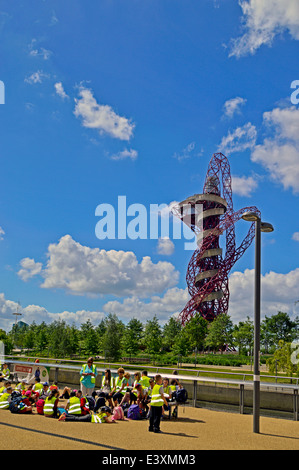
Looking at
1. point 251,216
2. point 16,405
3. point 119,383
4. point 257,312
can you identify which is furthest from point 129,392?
point 251,216

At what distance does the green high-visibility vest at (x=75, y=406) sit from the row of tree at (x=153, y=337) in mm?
41558

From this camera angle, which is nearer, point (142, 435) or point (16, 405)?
point (142, 435)

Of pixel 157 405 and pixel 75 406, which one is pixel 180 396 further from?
pixel 75 406

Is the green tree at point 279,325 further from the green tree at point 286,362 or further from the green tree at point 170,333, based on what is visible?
the green tree at point 286,362

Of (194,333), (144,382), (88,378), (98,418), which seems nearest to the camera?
(98,418)

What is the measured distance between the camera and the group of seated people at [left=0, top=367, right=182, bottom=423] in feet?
40.5

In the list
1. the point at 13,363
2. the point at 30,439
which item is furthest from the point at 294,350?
the point at 30,439

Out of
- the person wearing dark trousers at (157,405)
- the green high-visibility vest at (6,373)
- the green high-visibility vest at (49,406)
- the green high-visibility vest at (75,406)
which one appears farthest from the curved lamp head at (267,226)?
the green high-visibility vest at (6,373)

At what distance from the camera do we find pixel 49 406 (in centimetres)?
1281

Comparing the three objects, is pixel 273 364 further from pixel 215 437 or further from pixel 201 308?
pixel 201 308

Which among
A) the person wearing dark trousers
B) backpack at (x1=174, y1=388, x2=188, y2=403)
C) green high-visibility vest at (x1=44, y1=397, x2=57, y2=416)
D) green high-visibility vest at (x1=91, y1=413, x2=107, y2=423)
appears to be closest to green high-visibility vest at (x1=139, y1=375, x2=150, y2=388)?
backpack at (x1=174, y1=388, x2=188, y2=403)

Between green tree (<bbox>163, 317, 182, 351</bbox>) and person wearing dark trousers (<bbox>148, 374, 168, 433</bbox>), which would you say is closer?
person wearing dark trousers (<bbox>148, 374, 168, 433</bbox>)

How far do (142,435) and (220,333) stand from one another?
2582 inches

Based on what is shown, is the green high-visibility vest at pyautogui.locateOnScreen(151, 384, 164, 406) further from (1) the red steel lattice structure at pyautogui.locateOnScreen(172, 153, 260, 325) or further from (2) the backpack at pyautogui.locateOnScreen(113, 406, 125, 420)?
(1) the red steel lattice structure at pyautogui.locateOnScreen(172, 153, 260, 325)
